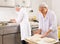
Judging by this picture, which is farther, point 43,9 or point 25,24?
point 25,24

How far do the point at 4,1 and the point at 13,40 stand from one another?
1.11 m

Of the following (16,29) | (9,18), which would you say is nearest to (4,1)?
(9,18)

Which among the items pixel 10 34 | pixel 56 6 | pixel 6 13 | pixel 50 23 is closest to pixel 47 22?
pixel 50 23

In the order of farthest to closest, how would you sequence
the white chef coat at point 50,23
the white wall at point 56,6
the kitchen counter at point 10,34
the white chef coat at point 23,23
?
the white wall at point 56,6, the white chef coat at point 23,23, the kitchen counter at point 10,34, the white chef coat at point 50,23

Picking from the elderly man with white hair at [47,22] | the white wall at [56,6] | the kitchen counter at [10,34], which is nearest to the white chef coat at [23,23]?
the kitchen counter at [10,34]

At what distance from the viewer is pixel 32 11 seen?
4.36 metres

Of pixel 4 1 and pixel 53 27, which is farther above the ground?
pixel 4 1

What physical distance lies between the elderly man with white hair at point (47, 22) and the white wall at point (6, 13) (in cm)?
136

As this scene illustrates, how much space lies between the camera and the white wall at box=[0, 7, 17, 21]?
11.9 feet

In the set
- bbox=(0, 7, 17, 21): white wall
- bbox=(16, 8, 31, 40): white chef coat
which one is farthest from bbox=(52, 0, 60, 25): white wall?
bbox=(16, 8, 31, 40): white chef coat

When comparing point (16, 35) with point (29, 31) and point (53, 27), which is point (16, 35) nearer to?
point (29, 31)

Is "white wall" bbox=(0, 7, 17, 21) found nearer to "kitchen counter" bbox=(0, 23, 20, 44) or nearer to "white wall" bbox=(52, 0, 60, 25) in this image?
"kitchen counter" bbox=(0, 23, 20, 44)

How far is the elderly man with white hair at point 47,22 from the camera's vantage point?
2.50 metres

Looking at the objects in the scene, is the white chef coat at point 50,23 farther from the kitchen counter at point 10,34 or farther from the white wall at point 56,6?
the white wall at point 56,6
